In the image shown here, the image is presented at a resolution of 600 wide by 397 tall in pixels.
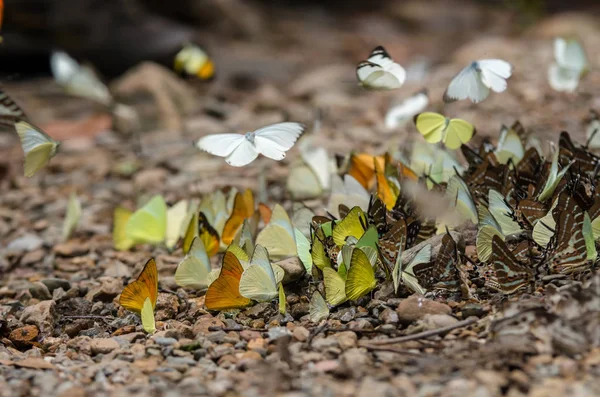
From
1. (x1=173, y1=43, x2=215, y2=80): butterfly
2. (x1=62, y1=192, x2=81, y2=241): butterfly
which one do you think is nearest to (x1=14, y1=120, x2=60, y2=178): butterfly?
(x1=62, y1=192, x2=81, y2=241): butterfly

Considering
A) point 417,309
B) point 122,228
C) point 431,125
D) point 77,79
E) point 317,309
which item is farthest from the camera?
point 77,79

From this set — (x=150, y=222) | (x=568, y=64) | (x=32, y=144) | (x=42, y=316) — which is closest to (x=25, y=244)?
(x=150, y=222)

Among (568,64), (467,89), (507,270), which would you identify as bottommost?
(507,270)

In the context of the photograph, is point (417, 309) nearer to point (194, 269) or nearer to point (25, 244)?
point (194, 269)

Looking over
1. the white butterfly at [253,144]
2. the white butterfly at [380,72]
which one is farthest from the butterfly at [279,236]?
the white butterfly at [380,72]

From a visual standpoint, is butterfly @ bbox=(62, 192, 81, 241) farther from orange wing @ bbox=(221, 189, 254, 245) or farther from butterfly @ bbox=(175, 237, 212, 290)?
butterfly @ bbox=(175, 237, 212, 290)

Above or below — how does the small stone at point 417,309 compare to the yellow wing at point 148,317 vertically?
above

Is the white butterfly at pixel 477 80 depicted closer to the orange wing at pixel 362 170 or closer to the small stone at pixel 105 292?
the orange wing at pixel 362 170
